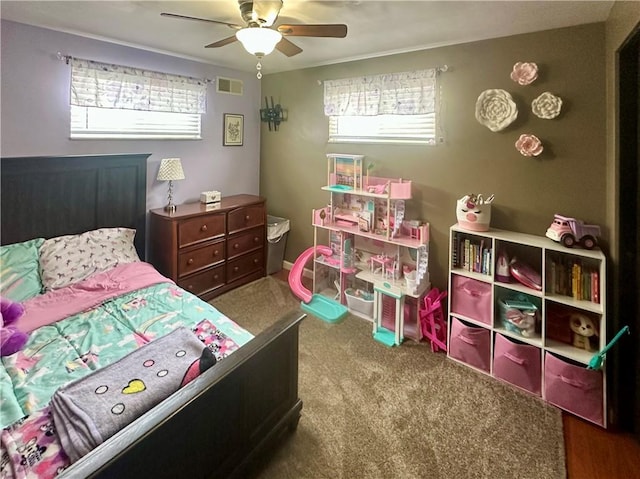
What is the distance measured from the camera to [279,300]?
3748 millimetres

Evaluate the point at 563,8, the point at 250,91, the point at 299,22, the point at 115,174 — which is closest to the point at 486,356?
the point at 563,8

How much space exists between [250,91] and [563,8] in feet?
10.4

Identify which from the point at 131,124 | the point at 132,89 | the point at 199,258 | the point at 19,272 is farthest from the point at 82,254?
the point at 132,89

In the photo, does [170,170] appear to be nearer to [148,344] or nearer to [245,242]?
[245,242]

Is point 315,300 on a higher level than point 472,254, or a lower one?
lower

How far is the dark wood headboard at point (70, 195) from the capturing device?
8.93ft

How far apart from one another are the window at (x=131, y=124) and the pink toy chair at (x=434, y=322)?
2863 millimetres

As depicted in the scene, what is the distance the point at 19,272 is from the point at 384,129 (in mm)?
3096

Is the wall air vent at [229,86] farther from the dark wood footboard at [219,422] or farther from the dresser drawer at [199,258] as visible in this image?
the dark wood footboard at [219,422]

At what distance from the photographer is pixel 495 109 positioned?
273cm

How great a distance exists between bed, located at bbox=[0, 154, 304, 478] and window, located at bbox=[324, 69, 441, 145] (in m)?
1.92

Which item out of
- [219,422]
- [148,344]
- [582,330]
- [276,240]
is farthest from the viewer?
[276,240]

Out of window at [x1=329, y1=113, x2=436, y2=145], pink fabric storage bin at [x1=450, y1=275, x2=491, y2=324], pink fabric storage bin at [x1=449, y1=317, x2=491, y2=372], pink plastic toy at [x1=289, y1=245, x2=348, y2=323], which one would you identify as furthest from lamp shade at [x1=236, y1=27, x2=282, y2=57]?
pink fabric storage bin at [x1=449, y1=317, x2=491, y2=372]

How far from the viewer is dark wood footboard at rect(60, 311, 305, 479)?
114cm
